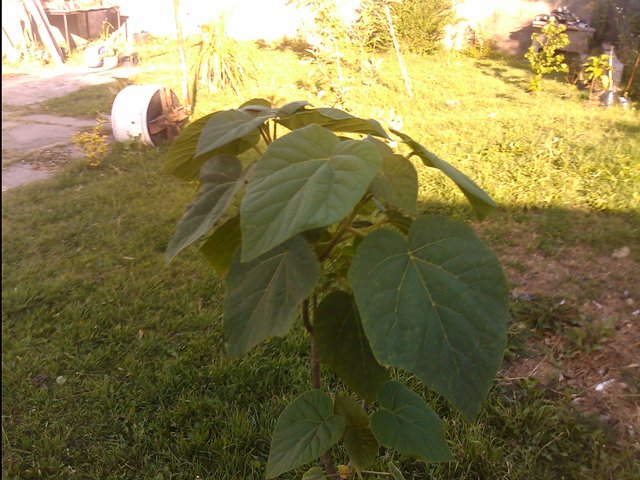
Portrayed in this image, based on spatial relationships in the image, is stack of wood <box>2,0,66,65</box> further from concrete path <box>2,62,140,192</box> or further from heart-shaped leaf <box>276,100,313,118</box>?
heart-shaped leaf <box>276,100,313,118</box>

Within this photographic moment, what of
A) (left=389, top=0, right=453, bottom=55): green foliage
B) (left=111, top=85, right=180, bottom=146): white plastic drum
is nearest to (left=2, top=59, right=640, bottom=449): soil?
(left=111, top=85, right=180, bottom=146): white plastic drum

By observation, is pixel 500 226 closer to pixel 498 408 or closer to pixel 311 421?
pixel 498 408

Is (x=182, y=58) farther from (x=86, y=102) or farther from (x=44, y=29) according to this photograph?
(x=44, y=29)

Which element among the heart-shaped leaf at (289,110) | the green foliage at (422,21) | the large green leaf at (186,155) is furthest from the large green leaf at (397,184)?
the green foliage at (422,21)

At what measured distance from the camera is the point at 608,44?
413 centimetres

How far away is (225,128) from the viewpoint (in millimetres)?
557

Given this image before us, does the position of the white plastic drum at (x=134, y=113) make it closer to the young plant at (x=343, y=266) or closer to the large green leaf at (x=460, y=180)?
the young plant at (x=343, y=266)

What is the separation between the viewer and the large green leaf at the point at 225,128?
531mm

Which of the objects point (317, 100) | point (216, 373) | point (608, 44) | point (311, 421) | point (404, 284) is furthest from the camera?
point (608, 44)

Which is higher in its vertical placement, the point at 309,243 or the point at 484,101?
the point at 309,243

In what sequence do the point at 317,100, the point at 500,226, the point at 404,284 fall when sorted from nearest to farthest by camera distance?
the point at 404,284, the point at 500,226, the point at 317,100

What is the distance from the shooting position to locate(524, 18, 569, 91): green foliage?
3670 mm

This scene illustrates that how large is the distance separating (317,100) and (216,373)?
7.31 feet

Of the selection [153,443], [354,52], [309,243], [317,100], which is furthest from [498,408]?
[354,52]
